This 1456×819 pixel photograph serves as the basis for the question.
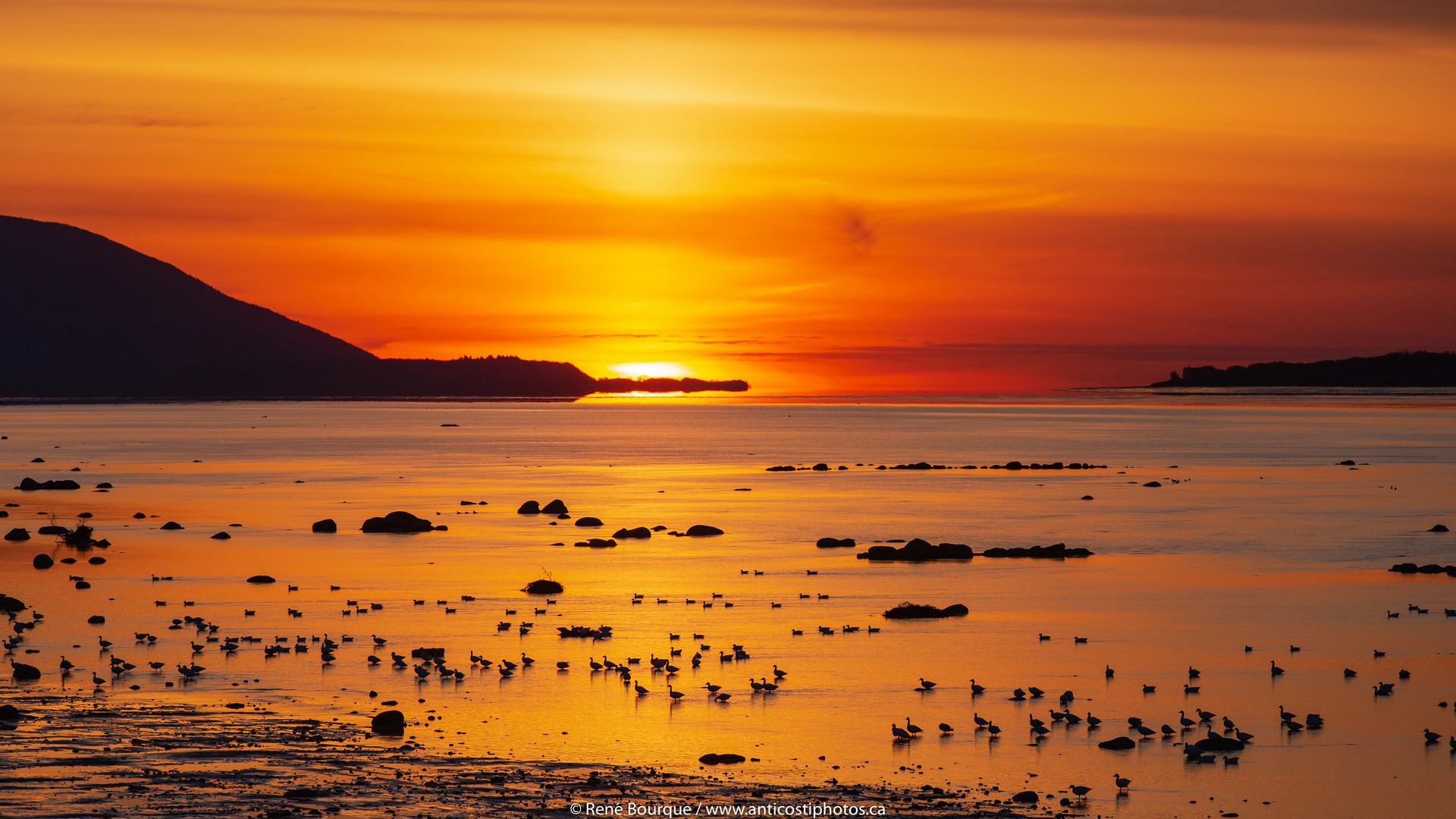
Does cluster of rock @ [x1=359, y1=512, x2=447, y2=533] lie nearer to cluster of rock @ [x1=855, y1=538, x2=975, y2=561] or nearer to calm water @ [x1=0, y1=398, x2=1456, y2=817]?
calm water @ [x1=0, y1=398, x2=1456, y2=817]

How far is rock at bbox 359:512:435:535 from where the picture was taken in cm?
4938

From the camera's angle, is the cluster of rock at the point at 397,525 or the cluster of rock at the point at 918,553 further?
the cluster of rock at the point at 397,525

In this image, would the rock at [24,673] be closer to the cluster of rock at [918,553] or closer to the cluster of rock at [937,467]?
the cluster of rock at [918,553]

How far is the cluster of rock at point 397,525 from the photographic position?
49.4m

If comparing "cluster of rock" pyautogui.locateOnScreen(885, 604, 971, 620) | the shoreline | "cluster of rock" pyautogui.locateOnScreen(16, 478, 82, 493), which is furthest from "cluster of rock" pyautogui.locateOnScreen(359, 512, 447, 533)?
the shoreline

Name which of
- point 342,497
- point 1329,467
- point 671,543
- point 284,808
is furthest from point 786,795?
point 1329,467

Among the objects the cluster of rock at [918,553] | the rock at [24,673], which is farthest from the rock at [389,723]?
the cluster of rock at [918,553]

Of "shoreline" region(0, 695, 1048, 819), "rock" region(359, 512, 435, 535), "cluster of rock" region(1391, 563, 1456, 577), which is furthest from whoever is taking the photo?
"rock" region(359, 512, 435, 535)

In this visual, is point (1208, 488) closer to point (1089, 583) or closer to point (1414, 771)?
point (1089, 583)

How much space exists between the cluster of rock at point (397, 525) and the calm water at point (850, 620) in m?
1.34

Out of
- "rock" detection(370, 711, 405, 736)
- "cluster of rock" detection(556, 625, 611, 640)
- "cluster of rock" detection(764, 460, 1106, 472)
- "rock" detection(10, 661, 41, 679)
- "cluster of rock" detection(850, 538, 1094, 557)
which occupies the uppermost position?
"rock" detection(10, 661, 41, 679)

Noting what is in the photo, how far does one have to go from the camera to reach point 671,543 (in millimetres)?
45656

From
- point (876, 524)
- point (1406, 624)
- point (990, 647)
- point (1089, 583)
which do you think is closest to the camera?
point (990, 647)

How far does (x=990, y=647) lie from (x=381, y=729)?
12.7 meters
